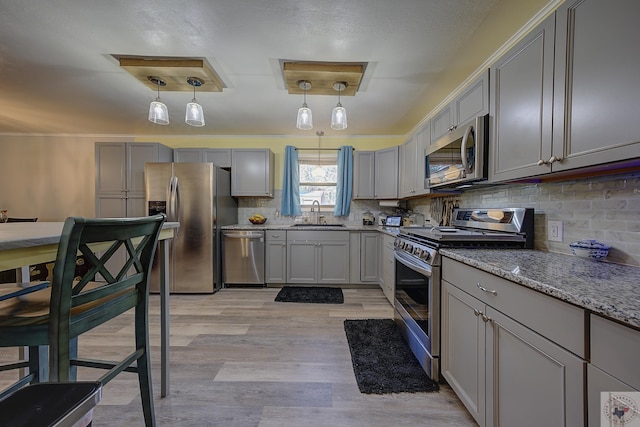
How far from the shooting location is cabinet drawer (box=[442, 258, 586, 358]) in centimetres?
80

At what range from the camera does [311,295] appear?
3.45 m

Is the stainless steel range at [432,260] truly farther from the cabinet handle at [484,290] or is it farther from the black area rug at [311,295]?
the black area rug at [311,295]

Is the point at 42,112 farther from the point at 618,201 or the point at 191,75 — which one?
the point at 618,201

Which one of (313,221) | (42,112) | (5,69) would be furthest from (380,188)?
(42,112)

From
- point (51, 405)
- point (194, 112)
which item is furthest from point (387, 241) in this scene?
point (51, 405)

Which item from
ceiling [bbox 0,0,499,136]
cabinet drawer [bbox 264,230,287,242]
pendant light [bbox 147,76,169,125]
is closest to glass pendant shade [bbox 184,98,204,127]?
pendant light [bbox 147,76,169,125]

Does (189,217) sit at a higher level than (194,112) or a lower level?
lower

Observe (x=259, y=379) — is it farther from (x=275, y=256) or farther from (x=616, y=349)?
(x=275, y=256)

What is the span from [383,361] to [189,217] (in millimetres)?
2935

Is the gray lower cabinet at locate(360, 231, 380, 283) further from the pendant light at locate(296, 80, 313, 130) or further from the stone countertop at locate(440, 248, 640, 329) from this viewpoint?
the stone countertop at locate(440, 248, 640, 329)

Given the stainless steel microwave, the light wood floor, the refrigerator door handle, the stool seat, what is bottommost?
the light wood floor

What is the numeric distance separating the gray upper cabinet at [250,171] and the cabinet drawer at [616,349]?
12.5ft

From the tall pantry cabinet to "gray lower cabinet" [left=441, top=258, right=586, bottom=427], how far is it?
4.17 m

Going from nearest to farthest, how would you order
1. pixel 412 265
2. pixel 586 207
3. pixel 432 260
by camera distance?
pixel 586 207 → pixel 432 260 → pixel 412 265
